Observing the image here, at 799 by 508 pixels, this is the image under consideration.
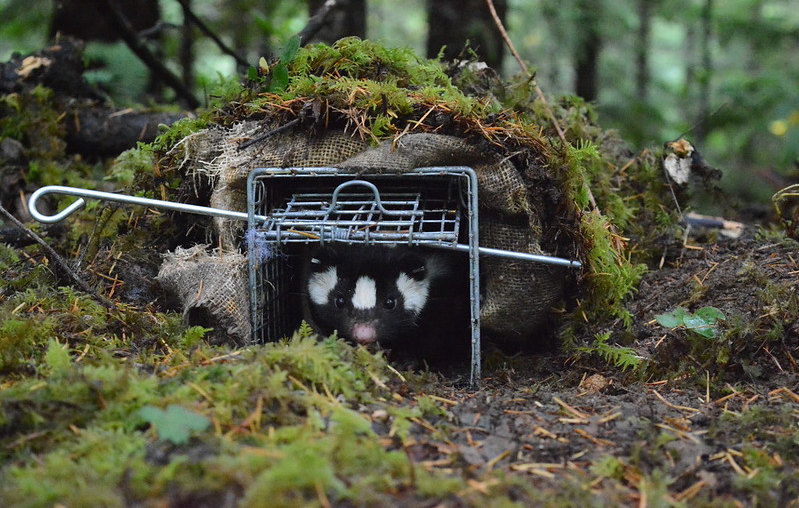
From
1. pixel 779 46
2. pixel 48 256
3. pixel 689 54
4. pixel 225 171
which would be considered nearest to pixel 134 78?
pixel 48 256

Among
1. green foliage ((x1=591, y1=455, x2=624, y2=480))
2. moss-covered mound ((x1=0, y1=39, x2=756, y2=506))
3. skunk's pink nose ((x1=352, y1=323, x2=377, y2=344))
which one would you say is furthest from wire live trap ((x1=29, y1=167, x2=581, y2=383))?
green foliage ((x1=591, y1=455, x2=624, y2=480))

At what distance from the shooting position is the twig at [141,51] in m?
6.48

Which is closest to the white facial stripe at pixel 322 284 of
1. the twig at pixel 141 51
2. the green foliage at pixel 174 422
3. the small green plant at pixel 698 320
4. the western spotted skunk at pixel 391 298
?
the western spotted skunk at pixel 391 298

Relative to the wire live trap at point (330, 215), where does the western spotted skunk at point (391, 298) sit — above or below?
below

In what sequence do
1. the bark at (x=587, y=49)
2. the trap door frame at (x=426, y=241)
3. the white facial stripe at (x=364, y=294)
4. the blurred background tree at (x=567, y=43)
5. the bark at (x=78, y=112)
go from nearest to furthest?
the trap door frame at (x=426, y=241) < the white facial stripe at (x=364, y=294) < the bark at (x=78, y=112) < the blurred background tree at (x=567, y=43) < the bark at (x=587, y=49)

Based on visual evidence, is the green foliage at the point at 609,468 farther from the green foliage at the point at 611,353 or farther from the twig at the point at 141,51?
the twig at the point at 141,51

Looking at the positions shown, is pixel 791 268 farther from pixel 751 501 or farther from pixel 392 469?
pixel 392 469

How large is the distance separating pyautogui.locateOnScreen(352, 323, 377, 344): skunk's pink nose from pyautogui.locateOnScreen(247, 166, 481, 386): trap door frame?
1.86 ft

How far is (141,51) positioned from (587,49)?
5.15 metres

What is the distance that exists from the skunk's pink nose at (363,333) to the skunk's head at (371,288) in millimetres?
14

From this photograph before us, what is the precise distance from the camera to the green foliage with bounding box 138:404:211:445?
90.0 inches

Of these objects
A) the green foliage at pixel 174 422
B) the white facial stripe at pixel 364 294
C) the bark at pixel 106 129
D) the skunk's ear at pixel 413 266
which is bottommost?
the white facial stripe at pixel 364 294

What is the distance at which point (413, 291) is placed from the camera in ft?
15.1

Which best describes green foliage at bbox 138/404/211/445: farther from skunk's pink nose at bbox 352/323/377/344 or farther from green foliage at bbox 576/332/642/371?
green foliage at bbox 576/332/642/371
